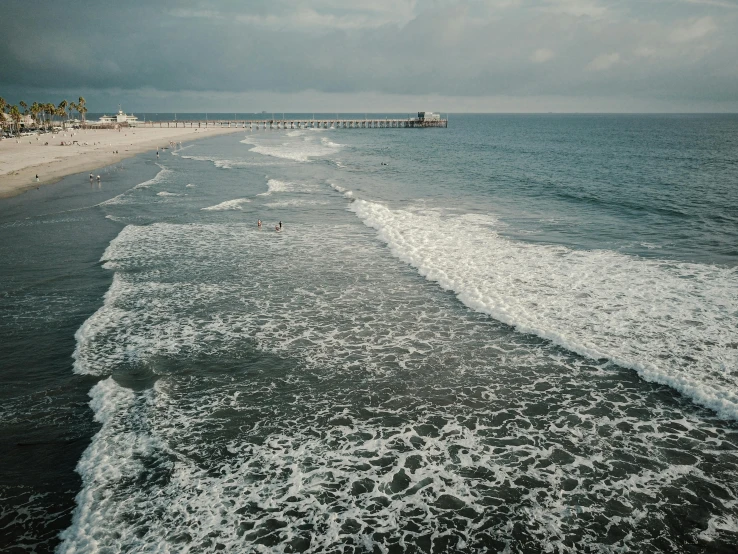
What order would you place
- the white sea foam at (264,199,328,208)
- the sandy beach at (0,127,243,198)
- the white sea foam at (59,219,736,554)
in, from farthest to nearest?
the sandy beach at (0,127,243,198), the white sea foam at (264,199,328,208), the white sea foam at (59,219,736,554)

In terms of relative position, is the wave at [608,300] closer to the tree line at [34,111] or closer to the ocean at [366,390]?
the ocean at [366,390]

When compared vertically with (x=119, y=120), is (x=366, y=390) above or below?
below

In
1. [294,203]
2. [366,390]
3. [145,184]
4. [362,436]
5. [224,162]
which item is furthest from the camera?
[224,162]

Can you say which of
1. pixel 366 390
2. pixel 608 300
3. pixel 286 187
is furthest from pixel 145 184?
pixel 608 300

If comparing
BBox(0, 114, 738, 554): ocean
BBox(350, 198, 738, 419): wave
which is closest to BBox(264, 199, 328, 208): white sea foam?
BBox(0, 114, 738, 554): ocean

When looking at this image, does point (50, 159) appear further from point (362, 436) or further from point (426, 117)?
point (426, 117)

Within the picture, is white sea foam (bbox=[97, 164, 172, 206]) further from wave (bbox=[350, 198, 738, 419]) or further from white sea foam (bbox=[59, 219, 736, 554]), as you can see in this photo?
wave (bbox=[350, 198, 738, 419])
